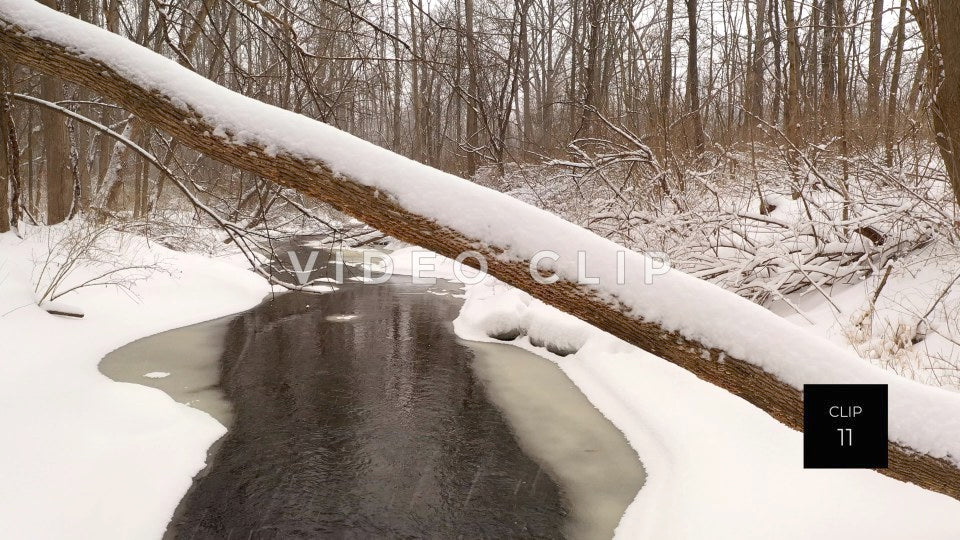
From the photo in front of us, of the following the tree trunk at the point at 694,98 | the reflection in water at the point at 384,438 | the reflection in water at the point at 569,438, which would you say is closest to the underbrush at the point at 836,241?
the tree trunk at the point at 694,98

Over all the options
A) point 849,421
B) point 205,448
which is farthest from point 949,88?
point 205,448

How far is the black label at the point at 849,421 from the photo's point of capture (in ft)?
6.86

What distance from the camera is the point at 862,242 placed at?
6559 millimetres

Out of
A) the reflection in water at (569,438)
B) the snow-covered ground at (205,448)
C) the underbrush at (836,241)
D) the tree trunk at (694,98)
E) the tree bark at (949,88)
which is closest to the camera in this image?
the tree bark at (949,88)

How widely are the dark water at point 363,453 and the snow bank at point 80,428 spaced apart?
305 mm

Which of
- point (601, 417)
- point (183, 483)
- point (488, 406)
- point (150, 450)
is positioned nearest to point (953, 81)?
point (601, 417)

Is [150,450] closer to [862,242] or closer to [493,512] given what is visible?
[493,512]

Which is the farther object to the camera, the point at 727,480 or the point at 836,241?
the point at 836,241

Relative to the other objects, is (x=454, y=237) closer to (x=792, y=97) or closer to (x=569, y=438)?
(x=569, y=438)

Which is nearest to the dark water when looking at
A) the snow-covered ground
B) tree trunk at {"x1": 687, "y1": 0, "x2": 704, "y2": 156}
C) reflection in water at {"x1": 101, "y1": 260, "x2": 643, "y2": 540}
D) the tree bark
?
reflection in water at {"x1": 101, "y1": 260, "x2": 643, "y2": 540}

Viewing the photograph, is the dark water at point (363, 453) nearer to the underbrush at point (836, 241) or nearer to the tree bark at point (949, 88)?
the underbrush at point (836, 241)

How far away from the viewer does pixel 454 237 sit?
2.23 m

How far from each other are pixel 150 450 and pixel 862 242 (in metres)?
6.96

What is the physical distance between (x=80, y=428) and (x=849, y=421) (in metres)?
5.39
